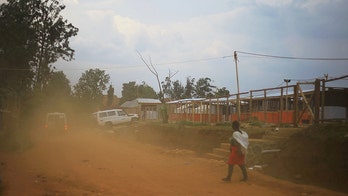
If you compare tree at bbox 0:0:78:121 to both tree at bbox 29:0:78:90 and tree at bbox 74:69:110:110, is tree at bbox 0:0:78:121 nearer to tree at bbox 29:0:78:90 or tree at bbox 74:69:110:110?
tree at bbox 29:0:78:90

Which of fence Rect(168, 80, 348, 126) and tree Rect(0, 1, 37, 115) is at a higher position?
tree Rect(0, 1, 37, 115)

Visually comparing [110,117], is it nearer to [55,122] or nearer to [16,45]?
[55,122]

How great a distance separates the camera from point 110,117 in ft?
107

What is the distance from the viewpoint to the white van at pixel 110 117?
32.2 meters

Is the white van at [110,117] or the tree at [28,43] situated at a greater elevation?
the tree at [28,43]

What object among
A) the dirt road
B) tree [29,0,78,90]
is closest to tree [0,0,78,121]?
tree [29,0,78,90]

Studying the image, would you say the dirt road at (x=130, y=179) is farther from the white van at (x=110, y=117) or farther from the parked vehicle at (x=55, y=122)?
the white van at (x=110, y=117)

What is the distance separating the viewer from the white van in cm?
3216

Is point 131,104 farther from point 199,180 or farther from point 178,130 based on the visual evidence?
point 199,180

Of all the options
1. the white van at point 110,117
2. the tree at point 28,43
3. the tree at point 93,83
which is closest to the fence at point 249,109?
the white van at point 110,117

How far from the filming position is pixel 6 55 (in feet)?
102

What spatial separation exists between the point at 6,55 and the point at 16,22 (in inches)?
138

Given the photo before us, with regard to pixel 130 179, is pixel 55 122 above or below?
above

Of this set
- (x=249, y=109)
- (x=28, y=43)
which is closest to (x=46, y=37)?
(x=28, y=43)
